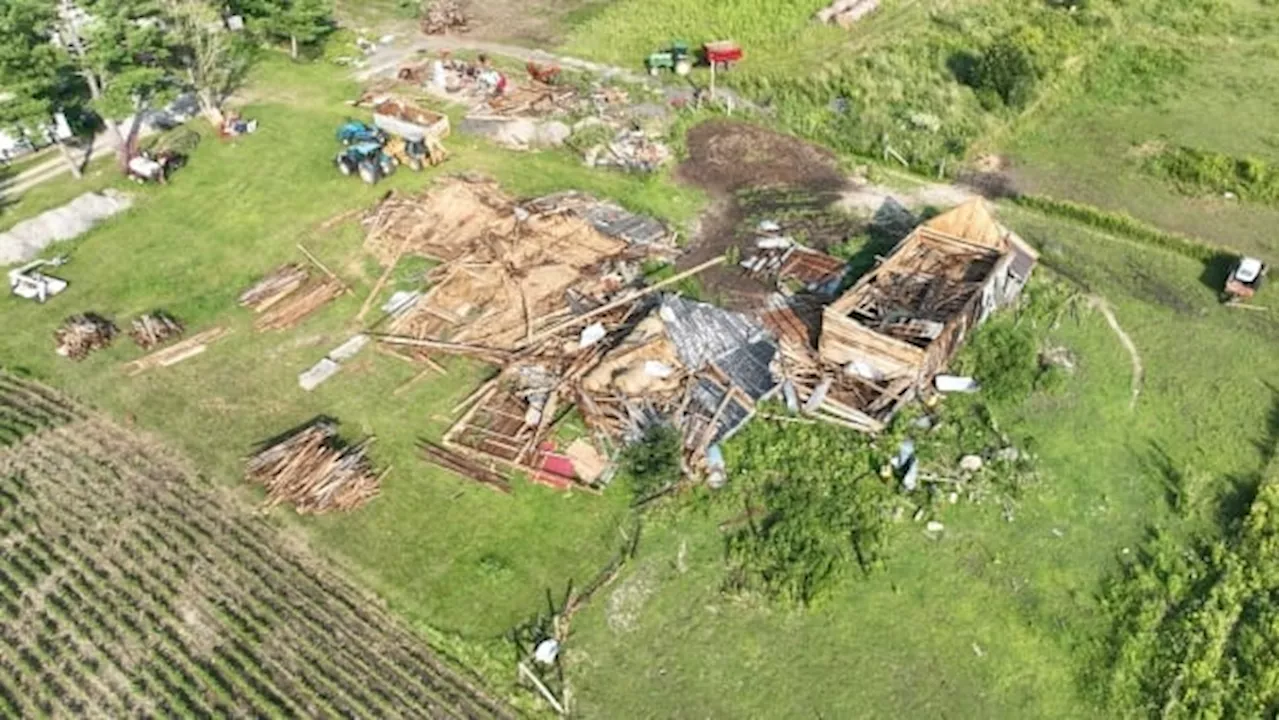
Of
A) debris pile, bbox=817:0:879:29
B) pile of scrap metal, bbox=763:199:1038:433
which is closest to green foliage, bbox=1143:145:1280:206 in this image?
pile of scrap metal, bbox=763:199:1038:433

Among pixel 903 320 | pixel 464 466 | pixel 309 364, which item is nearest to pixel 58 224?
pixel 309 364

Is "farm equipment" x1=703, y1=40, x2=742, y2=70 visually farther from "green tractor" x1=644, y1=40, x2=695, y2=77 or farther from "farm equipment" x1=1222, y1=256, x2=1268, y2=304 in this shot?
"farm equipment" x1=1222, y1=256, x2=1268, y2=304

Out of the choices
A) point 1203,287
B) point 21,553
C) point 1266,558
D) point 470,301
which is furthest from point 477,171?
point 1266,558

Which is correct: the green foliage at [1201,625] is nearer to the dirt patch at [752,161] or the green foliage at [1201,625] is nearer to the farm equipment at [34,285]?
the dirt patch at [752,161]

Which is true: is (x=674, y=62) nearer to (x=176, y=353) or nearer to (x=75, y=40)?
(x=75, y=40)

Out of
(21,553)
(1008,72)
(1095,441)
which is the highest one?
(1008,72)

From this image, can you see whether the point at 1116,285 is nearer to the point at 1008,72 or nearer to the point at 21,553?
the point at 1008,72
